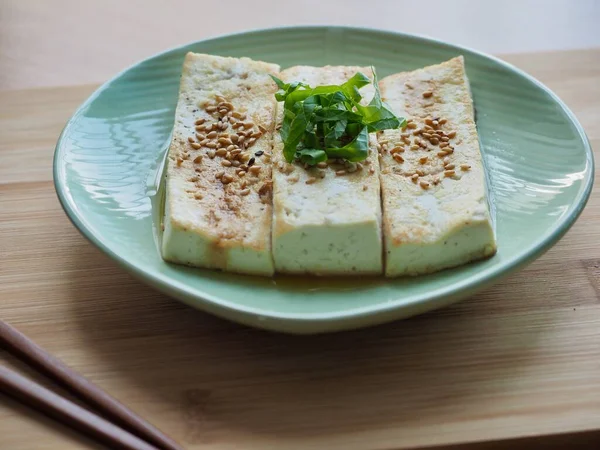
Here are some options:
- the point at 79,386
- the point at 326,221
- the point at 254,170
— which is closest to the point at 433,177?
the point at 326,221

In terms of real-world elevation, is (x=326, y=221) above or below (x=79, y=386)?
above

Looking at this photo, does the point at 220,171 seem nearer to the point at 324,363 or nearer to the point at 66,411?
the point at 324,363

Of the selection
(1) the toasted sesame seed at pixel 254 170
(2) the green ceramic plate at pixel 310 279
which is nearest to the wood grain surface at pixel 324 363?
(2) the green ceramic plate at pixel 310 279

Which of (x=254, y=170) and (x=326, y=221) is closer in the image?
(x=326, y=221)

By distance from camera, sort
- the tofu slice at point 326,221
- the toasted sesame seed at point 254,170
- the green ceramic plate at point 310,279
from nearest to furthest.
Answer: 1. the green ceramic plate at point 310,279
2. the tofu slice at point 326,221
3. the toasted sesame seed at point 254,170

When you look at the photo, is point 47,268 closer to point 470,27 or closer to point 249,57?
point 249,57

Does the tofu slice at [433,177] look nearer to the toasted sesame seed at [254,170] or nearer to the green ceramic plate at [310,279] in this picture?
the green ceramic plate at [310,279]
